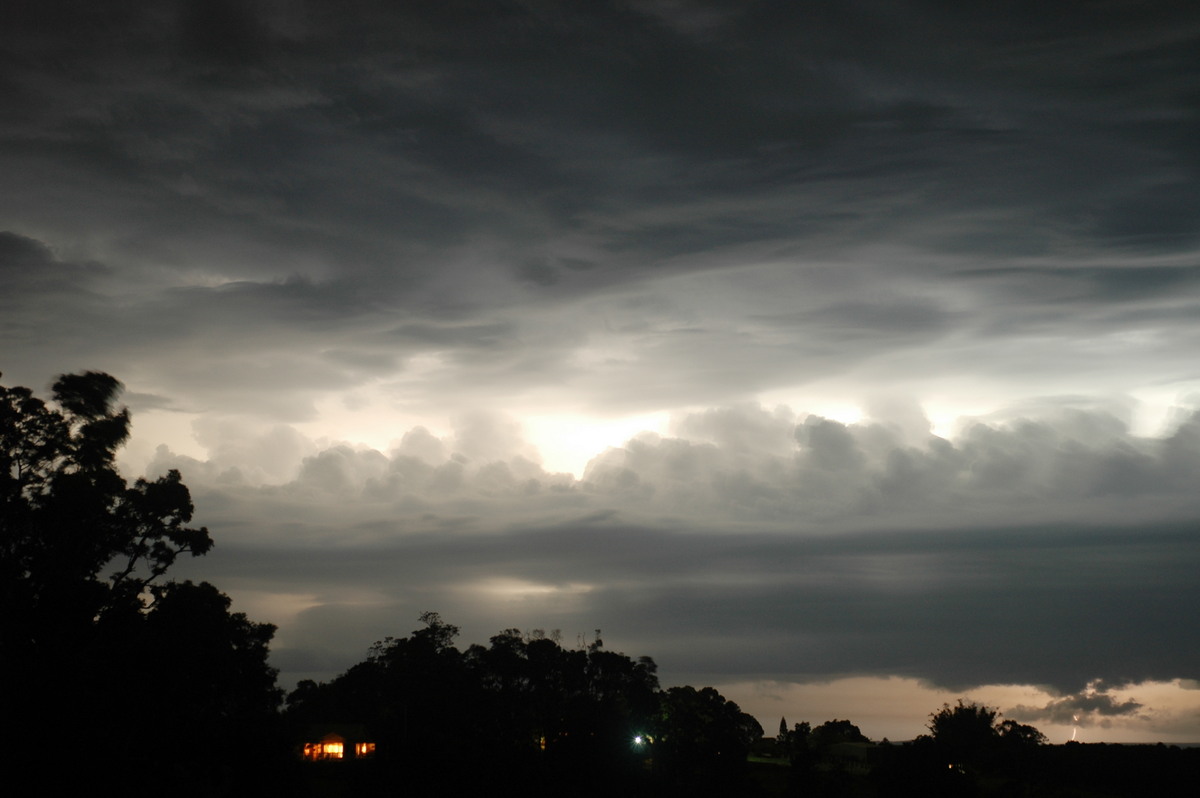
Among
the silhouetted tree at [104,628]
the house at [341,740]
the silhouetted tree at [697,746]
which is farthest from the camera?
the house at [341,740]

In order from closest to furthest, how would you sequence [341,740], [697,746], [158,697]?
1. [158,697]
2. [697,746]
3. [341,740]

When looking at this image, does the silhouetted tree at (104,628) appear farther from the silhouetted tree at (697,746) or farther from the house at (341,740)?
the house at (341,740)

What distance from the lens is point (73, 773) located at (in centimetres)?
3916

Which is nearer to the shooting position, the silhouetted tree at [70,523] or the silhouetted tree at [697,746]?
the silhouetted tree at [70,523]

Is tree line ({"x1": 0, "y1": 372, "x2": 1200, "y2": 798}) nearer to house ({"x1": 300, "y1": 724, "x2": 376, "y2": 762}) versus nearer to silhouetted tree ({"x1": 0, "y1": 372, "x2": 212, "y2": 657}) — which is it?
silhouetted tree ({"x1": 0, "y1": 372, "x2": 212, "y2": 657})

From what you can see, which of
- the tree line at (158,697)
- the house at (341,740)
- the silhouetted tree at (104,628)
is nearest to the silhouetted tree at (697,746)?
the tree line at (158,697)

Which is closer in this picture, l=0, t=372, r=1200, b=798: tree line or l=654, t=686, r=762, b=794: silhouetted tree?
l=0, t=372, r=1200, b=798: tree line

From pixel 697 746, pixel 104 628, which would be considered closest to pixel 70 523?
pixel 104 628

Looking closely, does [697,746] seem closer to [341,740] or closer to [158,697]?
[341,740]

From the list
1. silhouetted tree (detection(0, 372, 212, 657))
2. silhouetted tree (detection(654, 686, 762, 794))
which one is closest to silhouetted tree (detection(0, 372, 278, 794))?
silhouetted tree (detection(0, 372, 212, 657))

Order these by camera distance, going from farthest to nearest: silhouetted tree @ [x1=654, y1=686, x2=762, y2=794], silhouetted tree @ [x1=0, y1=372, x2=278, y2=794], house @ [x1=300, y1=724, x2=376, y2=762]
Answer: house @ [x1=300, y1=724, x2=376, y2=762], silhouetted tree @ [x1=654, y1=686, x2=762, y2=794], silhouetted tree @ [x1=0, y1=372, x2=278, y2=794]

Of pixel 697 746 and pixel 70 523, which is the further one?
pixel 697 746

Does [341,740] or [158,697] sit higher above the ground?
[158,697]

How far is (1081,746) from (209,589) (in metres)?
122
